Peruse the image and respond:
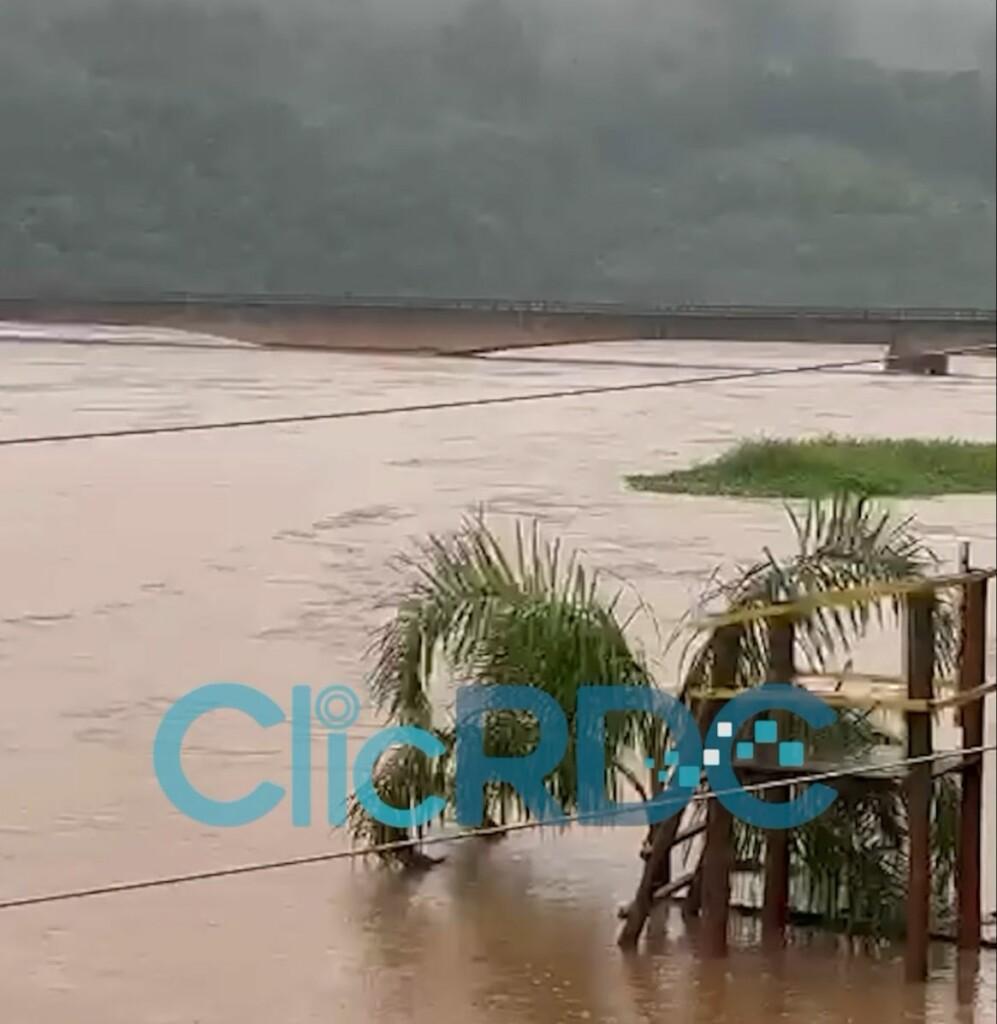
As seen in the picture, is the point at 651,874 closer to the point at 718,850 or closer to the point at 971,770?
the point at 718,850

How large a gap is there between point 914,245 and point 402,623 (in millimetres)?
859

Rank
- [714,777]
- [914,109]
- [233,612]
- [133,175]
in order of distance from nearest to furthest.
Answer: [133,175] < [233,612] < [714,777] < [914,109]

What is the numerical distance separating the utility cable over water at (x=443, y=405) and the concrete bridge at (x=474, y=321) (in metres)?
0.04

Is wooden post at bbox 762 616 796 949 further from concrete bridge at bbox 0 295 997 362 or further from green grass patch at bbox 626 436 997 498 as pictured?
concrete bridge at bbox 0 295 997 362

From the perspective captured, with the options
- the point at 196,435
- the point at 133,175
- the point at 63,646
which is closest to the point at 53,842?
the point at 63,646

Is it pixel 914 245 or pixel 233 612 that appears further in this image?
pixel 914 245

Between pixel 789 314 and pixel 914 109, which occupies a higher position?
pixel 914 109

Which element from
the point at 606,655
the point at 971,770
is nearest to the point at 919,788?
the point at 971,770

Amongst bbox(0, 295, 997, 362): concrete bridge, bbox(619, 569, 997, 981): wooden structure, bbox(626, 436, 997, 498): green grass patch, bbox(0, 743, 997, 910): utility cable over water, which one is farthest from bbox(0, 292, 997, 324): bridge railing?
bbox(0, 743, 997, 910): utility cable over water

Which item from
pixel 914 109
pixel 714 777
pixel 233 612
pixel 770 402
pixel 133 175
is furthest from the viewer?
pixel 914 109

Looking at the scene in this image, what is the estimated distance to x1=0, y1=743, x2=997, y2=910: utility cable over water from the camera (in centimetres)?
179

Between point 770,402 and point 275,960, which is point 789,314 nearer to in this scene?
point 770,402

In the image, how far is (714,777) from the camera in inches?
82.3

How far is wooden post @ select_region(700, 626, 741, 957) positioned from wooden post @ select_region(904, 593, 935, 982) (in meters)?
0.18
